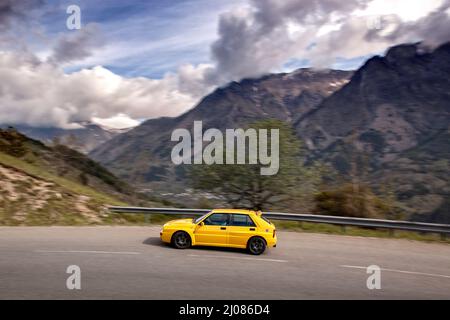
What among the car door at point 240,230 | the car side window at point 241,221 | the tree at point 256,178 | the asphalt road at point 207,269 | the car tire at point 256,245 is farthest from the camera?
the tree at point 256,178

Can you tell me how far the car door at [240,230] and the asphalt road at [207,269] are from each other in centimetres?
37

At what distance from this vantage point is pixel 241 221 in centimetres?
1224

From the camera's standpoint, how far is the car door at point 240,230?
12.0 metres

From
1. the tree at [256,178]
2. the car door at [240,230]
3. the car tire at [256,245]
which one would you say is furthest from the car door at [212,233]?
the tree at [256,178]

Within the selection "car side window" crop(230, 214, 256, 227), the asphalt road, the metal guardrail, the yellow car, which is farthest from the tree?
the yellow car

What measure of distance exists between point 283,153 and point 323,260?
12.6 meters

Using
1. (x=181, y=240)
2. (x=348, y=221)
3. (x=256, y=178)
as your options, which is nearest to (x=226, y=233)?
(x=181, y=240)

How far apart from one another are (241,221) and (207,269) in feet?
8.91

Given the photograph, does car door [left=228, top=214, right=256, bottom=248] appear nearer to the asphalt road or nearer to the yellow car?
the yellow car

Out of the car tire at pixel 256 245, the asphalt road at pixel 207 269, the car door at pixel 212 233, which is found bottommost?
the asphalt road at pixel 207 269

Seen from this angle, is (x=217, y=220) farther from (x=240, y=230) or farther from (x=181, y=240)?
(x=181, y=240)

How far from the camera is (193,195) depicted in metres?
25.0

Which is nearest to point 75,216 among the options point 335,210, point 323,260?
point 323,260

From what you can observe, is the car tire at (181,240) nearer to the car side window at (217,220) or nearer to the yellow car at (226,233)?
the yellow car at (226,233)
